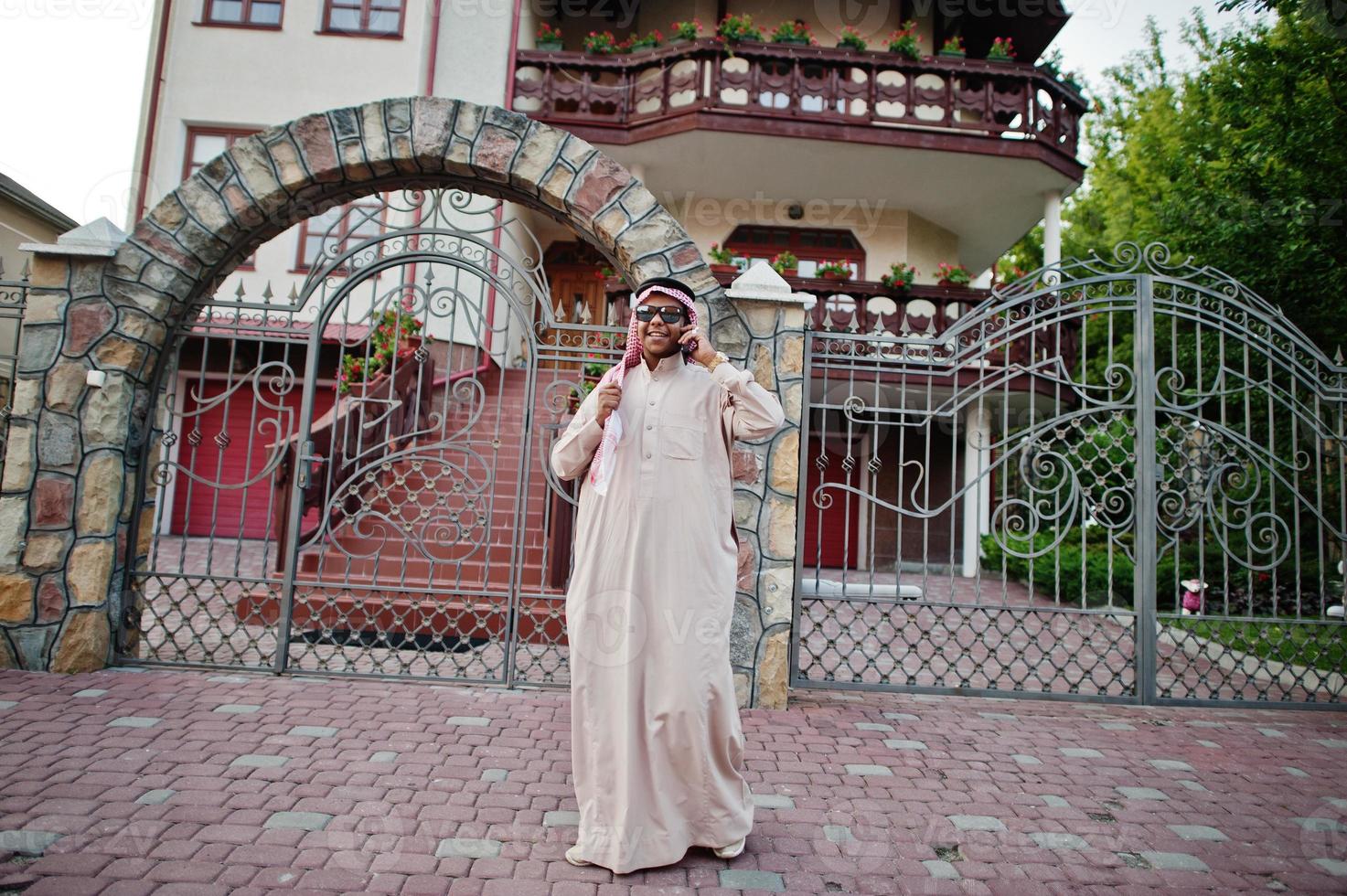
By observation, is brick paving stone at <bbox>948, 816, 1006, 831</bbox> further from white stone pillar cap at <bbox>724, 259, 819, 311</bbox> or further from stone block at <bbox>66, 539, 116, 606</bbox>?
stone block at <bbox>66, 539, 116, 606</bbox>

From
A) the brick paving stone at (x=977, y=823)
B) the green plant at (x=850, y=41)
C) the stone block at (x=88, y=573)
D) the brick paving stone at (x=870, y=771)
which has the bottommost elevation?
the brick paving stone at (x=977, y=823)

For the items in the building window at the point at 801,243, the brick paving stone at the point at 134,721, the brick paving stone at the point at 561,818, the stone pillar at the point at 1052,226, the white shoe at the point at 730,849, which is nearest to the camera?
the white shoe at the point at 730,849

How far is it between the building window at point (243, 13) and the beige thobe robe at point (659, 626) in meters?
12.3

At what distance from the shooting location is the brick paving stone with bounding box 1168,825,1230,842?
3.01 meters

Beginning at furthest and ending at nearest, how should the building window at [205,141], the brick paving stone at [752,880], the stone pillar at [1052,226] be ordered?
the building window at [205,141] < the stone pillar at [1052,226] < the brick paving stone at [752,880]

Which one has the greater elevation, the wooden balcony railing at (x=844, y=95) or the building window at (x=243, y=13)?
the building window at (x=243, y=13)

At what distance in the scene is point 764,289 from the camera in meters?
4.60

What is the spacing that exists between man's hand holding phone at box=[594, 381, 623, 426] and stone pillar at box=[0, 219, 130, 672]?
11.6 ft

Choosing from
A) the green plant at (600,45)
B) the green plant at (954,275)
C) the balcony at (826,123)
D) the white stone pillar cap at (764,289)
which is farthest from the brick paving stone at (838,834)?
the green plant at (600,45)

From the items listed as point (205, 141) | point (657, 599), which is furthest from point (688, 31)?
point (657, 599)

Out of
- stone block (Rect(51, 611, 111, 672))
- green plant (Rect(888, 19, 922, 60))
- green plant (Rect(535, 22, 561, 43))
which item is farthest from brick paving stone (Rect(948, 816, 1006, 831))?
green plant (Rect(535, 22, 561, 43))

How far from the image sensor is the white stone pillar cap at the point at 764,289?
458cm

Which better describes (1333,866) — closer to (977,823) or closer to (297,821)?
(977,823)

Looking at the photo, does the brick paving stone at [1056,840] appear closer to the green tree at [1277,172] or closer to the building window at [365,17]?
the green tree at [1277,172]
